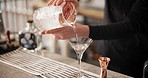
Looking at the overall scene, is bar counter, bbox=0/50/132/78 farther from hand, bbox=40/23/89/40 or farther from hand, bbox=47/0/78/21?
hand, bbox=47/0/78/21

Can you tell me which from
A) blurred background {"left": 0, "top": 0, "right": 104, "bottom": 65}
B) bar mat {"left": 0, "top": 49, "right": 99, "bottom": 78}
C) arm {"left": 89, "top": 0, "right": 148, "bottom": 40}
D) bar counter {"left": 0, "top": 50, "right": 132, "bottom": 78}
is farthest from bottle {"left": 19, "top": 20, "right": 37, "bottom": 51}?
blurred background {"left": 0, "top": 0, "right": 104, "bottom": 65}

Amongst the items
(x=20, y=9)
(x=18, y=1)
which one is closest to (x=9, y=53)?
(x=20, y=9)

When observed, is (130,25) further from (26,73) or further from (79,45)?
(26,73)

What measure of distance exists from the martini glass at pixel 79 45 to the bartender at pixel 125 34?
10cm

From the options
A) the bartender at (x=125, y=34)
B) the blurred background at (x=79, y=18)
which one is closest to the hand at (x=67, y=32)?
the bartender at (x=125, y=34)

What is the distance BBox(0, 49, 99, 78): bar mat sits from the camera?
128 cm

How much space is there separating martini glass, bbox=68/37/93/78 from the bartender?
10 cm

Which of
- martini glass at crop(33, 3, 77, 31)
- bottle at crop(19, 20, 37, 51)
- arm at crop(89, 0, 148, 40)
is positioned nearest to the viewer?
martini glass at crop(33, 3, 77, 31)

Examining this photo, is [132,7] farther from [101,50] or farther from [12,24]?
[12,24]

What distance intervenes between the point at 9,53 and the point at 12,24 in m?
2.47

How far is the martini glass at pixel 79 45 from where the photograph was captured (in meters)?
1.26

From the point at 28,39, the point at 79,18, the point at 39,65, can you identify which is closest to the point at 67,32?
the point at 39,65

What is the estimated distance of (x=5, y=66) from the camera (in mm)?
1393

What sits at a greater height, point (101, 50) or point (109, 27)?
point (109, 27)
